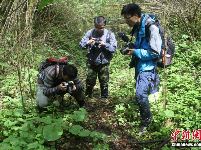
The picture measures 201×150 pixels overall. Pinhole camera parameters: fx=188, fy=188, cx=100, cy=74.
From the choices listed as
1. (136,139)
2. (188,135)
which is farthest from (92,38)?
(188,135)

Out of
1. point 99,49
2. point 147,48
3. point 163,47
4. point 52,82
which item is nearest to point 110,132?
point 52,82

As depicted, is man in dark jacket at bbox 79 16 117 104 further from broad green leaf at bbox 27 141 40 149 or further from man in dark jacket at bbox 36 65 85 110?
broad green leaf at bbox 27 141 40 149

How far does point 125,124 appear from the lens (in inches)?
125

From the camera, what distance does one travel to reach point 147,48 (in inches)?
110

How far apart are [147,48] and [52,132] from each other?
5.77ft

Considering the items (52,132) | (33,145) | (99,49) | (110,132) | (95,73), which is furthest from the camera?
(95,73)

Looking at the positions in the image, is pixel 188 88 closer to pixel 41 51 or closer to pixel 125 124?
pixel 125 124

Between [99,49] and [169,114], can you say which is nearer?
[169,114]

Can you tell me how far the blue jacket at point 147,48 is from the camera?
2582mm

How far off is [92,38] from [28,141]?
225 centimetres

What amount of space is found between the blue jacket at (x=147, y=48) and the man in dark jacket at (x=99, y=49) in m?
0.92

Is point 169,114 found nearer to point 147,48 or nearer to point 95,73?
point 147,48

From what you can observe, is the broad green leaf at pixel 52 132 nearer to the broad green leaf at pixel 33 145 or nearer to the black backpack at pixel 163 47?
the broad green leaf at pixel 33 145

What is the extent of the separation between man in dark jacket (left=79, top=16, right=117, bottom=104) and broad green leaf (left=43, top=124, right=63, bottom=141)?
180 centimetres
